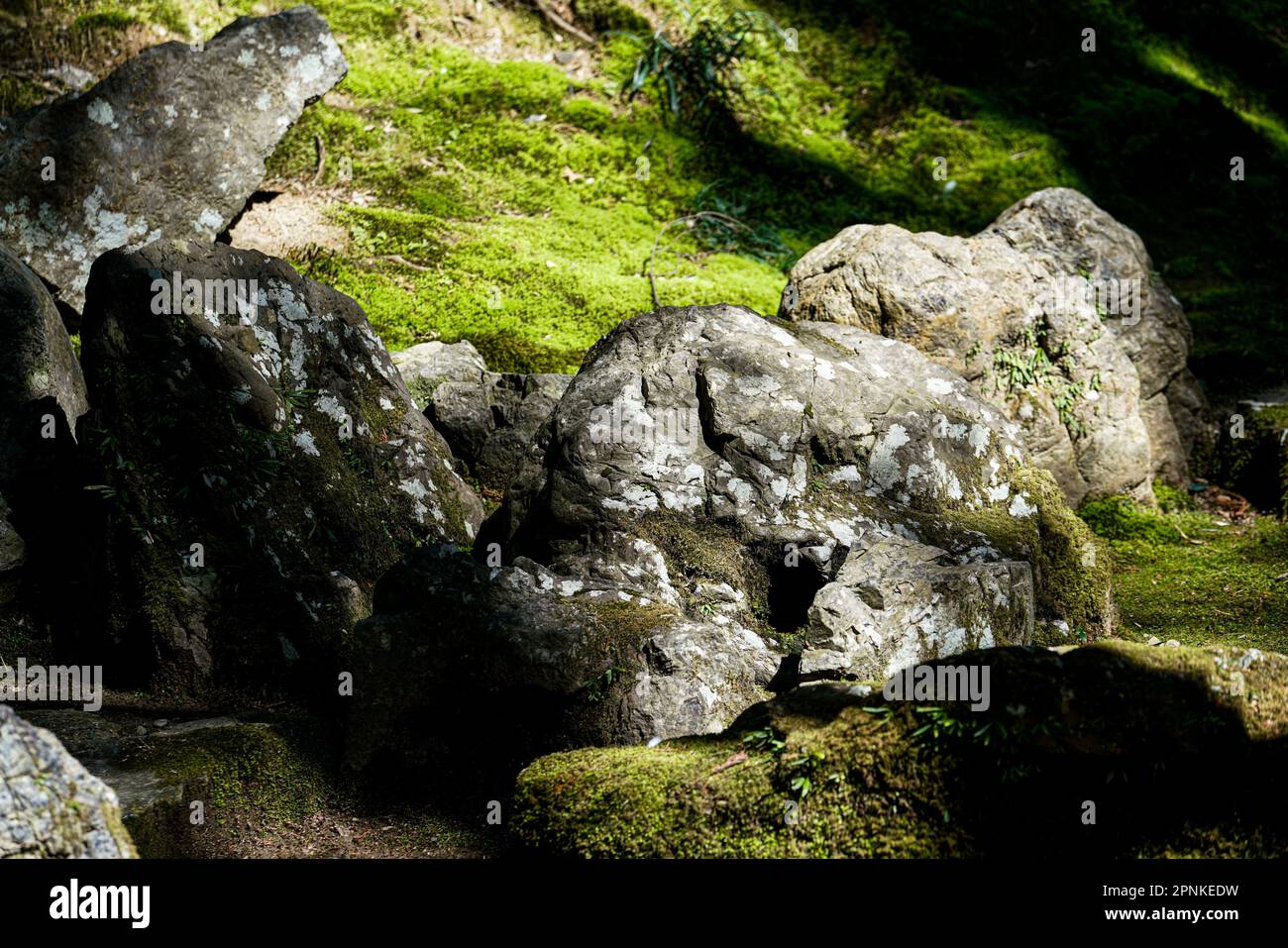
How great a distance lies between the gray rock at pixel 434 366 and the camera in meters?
7.43

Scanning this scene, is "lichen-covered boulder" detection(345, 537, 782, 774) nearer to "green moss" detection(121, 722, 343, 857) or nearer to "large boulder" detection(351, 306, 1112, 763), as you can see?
"large boulder" detection(351, 306, 1112, 763)

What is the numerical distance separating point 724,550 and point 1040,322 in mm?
3391

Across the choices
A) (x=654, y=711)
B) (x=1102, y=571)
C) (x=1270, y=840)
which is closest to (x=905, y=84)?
(x=1102, y=571)

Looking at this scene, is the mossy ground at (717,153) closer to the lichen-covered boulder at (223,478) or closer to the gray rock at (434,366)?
the gray rock at (434,366)

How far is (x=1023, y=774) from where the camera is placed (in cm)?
284

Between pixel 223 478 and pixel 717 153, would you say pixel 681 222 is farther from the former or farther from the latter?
pixel 223 478

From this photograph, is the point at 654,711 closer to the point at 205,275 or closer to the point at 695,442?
the point at 695,442

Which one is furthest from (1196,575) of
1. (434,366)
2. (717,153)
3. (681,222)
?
(717,153)

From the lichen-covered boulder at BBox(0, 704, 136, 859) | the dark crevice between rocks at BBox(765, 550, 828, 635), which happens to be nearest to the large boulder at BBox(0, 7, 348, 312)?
the dark crevice between rocks at BBox(765, 550, 828, 635)

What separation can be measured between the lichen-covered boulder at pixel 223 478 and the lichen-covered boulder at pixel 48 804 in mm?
2397

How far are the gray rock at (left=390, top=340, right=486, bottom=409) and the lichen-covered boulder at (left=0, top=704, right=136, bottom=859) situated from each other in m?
4.79

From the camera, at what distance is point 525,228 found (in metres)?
10.0

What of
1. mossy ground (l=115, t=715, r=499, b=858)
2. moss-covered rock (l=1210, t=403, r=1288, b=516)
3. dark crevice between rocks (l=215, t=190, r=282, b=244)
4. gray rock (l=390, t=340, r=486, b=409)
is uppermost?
dark crevice between rocks (l=215, t=190, r=282, b=244)

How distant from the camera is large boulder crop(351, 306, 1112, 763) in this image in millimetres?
4465
